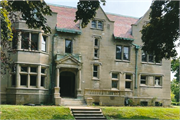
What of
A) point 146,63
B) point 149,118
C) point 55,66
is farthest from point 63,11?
point 149,118

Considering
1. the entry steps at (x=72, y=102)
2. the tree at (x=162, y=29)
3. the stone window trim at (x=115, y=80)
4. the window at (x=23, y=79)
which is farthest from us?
the stone window trim at (x=115, y=80)

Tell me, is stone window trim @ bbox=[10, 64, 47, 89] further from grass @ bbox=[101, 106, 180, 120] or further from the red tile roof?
grass @ bbox=[101, 106, 180, 120]

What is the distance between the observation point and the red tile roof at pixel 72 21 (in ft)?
94.2

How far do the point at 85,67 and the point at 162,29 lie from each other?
10.7 metres

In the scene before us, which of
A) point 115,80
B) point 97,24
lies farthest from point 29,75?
point 115,80

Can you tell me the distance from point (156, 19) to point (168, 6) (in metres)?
1.64

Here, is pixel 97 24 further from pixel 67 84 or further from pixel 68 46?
pixel 67 84

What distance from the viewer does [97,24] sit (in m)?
29.6

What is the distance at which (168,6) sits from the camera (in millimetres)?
19672

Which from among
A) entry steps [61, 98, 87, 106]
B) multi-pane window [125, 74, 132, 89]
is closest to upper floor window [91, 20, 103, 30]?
multi-pane window [125, 74, 132, 89]

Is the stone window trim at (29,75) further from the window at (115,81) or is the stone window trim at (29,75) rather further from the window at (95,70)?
the window at (115,81)

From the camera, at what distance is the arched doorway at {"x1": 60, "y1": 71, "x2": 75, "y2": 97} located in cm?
2889

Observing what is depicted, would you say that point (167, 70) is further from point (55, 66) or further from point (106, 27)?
point (55, 66)

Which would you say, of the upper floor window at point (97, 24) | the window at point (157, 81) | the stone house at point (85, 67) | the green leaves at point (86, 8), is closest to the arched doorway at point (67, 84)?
the stone house at point (85, 67)
